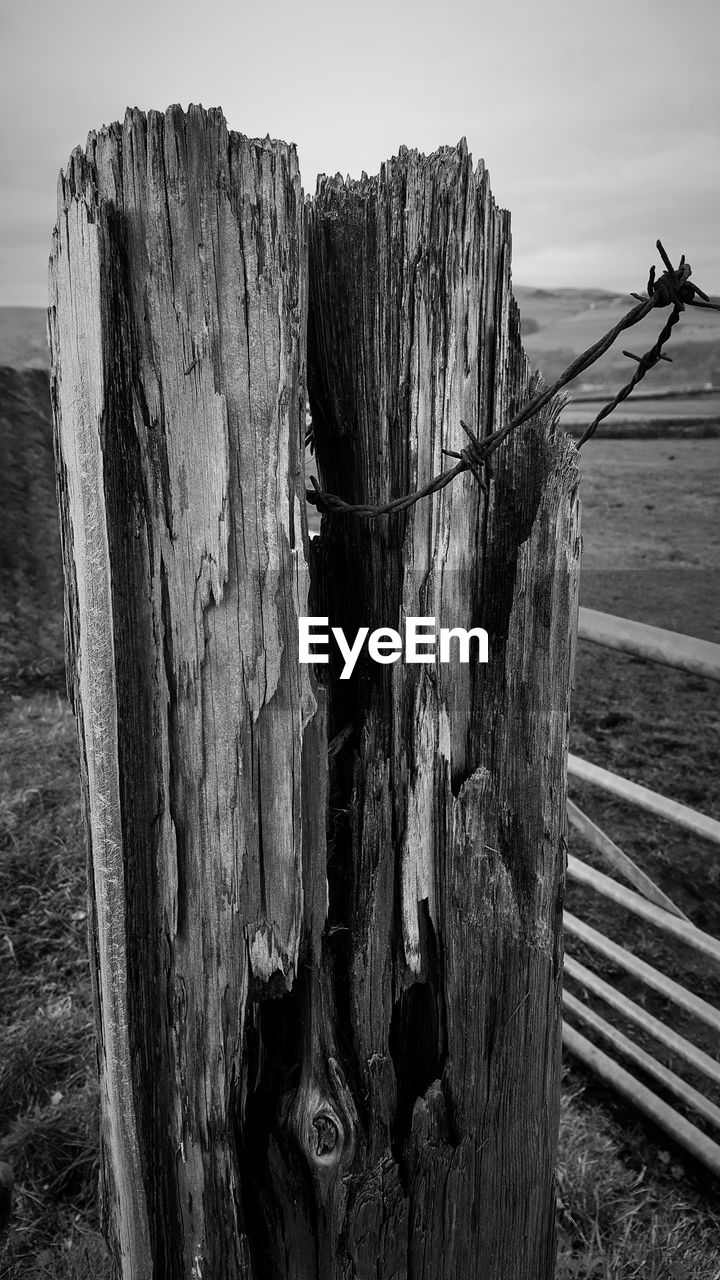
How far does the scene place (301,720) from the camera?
92 centimetres

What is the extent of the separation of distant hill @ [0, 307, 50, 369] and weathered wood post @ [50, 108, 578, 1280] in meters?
4.99

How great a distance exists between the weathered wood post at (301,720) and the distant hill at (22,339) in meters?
4.99

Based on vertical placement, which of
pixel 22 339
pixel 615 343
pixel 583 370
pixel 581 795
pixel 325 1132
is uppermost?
pixel 22 339

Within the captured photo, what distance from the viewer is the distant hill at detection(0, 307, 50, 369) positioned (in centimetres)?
553

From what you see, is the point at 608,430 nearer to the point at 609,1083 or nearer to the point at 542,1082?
the point at 609,1083

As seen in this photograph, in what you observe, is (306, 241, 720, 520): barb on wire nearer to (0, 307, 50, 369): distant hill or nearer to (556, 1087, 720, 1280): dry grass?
(556, 1087, 720, 1280): dry grass

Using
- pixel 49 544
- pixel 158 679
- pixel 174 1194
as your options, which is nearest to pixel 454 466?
pixel 158 679

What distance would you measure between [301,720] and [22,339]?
21.8ft

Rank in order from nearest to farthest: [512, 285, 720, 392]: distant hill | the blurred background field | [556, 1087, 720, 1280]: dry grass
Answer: [556, 1087, 720, 1280]: dry grass < the blurred background field < [512, 285, 720, 392]: distant hill

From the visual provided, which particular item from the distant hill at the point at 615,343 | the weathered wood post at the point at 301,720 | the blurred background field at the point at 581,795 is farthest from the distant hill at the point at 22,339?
the weathered wood post at the point at 301,720

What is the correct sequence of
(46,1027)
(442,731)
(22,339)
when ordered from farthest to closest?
(22,339)
(46,1027)
(442,731)
